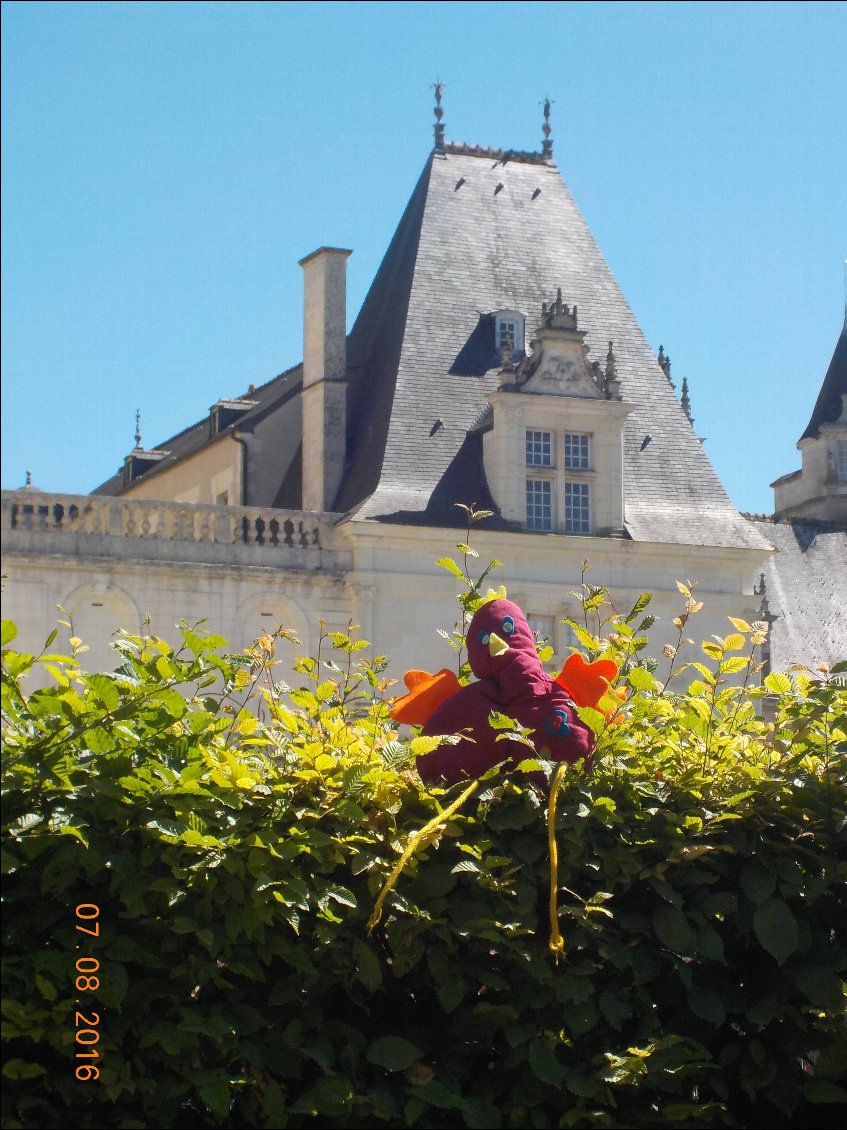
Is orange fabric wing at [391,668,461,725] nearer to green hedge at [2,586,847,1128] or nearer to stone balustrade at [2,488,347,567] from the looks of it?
green hedge at [2,586,847,1128]

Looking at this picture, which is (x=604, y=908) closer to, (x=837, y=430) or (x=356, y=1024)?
(x=356, y=1024)

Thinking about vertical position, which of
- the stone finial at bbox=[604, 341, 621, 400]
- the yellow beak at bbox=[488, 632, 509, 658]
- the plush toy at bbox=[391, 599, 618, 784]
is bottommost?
the plush toy at bbox=[391, 599, 618, 784]

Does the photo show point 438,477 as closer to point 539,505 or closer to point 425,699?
point 539,505

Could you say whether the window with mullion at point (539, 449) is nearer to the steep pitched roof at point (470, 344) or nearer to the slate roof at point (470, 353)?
the slate roof at point (470, 353)

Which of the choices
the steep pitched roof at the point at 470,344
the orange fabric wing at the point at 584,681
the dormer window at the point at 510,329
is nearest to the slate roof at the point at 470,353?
the steep pitched roof at the point at 470,344

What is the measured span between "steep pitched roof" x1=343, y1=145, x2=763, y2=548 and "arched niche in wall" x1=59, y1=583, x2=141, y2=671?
11.2ft

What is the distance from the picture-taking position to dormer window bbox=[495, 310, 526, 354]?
28.8m

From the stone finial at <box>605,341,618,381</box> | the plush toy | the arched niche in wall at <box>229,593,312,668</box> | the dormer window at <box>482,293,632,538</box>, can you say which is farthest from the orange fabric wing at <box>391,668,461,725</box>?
the stone finial at <box>605,341,618,381</box>

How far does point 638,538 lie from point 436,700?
21.4 meters

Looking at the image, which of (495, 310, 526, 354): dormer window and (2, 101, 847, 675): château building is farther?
(495, 310, 526, 354): dormer window

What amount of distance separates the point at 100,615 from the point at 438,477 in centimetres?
523

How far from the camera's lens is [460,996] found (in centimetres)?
507

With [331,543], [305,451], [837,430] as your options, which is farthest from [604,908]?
[837,430]

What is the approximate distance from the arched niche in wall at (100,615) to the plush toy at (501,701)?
1886 centimetres
